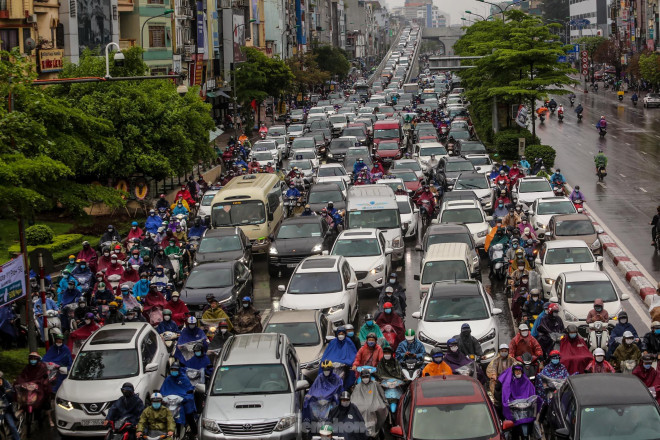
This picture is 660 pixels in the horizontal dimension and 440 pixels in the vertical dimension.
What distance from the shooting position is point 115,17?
57625 mm

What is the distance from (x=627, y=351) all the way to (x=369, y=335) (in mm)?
3962

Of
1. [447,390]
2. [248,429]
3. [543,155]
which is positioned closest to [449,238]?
[248,429]

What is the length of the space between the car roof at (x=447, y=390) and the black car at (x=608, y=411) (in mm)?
1089

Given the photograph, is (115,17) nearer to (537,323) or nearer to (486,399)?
(537,323)

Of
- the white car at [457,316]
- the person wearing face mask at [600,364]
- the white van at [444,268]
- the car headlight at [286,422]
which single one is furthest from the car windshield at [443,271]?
the car headlight at [286,422]

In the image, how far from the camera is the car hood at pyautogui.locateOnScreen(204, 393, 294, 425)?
15.0m

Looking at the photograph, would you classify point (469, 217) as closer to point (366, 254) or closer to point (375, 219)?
point (375, 219)

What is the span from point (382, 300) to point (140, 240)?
9.18m

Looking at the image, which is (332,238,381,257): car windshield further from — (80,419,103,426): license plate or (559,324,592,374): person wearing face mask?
(80,419,103,426): license plate

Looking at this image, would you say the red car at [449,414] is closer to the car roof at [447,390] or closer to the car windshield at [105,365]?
the car roof at [447,390]

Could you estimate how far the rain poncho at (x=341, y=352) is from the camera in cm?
1733

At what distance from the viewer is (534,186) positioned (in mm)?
36156

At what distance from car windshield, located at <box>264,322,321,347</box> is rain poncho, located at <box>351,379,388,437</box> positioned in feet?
11.3

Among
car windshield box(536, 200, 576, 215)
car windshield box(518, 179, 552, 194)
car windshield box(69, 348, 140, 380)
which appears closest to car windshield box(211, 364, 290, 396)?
car windshield box(69, 348, 140, 380)
